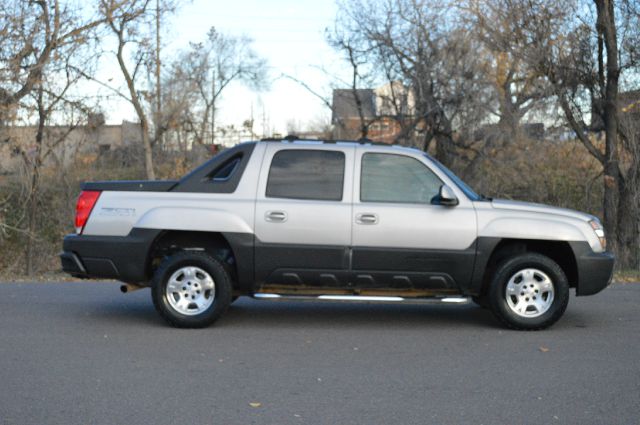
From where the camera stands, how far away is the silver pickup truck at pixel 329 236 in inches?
329

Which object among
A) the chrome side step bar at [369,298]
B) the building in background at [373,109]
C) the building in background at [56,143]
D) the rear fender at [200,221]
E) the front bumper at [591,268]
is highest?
the building in background at [373,109]

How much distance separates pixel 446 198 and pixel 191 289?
2.70 m

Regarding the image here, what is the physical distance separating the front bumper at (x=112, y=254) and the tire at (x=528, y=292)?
3.50 metres

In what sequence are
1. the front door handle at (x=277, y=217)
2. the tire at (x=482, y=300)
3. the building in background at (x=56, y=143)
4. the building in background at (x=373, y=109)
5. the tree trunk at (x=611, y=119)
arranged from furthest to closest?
the building in background at (x=373, y=109) → the building in background at (x=56, y=143) → the tree trunk at (x=611, y=119) → the tire at (x=482, y=300) → the front door handle at (x=277, y=217)

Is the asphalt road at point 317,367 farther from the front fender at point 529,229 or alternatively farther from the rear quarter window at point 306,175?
the rear quarter window at point 306,175

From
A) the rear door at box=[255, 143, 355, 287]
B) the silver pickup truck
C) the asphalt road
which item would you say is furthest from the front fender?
the rear door at box=[255, 143, 355, 287]

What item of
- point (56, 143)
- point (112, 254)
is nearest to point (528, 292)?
point (112, 254)

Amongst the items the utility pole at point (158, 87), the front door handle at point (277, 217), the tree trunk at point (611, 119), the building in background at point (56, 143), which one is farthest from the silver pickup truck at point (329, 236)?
the utility pole at point (158, 87)

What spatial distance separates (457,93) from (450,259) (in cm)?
1824

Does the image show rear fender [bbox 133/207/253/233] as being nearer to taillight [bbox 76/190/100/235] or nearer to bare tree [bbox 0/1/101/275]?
taillight [bbox 76/190/100/235]

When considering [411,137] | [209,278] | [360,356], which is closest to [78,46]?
[411,137]

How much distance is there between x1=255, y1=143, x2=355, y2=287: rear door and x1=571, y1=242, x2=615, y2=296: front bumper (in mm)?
2351

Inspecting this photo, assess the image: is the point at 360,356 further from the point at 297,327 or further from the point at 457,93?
the point at 457,93

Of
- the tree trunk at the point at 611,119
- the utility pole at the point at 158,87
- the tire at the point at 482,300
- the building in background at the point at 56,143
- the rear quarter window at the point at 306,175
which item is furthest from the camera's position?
the utility pole at the point at 158,87
